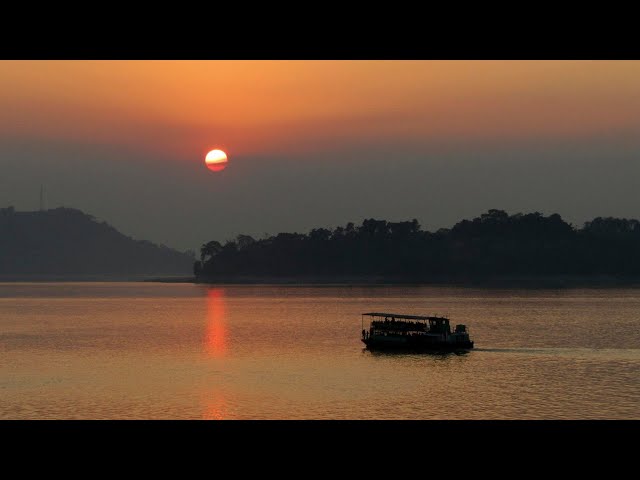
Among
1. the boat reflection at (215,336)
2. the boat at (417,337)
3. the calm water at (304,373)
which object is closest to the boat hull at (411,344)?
the boat at (417,337)

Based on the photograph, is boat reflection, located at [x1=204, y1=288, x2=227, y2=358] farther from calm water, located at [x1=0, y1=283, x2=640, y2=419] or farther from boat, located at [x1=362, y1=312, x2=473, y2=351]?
boat, located at [x1=362, y1=312, x2=473, y2=351]

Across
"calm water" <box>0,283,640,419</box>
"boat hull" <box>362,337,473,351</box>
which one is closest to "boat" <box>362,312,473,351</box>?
"boat hull" <box>362,337,473,351</box>

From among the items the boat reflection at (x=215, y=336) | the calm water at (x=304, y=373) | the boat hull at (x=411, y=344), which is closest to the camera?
the calm water at (x=304, y=373)

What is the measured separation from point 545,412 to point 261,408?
17.2 metres

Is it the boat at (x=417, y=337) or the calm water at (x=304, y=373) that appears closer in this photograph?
the calm water at (x=304, y=373)

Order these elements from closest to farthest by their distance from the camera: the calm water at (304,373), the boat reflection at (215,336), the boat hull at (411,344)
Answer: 1. the calm water at (304,373)
2. the boat hull at (411,344)
3. the boat reflection at (215,336)

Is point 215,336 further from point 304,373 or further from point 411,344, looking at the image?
point 304,373

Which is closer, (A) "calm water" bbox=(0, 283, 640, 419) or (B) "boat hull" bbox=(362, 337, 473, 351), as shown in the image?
(A) "calm water" bbox=(0, 283, 640, 419)

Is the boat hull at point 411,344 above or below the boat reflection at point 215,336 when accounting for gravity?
above

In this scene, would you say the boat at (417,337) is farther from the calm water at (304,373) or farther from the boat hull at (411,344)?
the calm water at (304,373)

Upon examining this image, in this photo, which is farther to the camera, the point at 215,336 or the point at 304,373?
the point at 215,336

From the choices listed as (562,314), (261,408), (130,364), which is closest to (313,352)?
(130,364)

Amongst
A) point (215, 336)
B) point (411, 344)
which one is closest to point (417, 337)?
point (411, 344)
